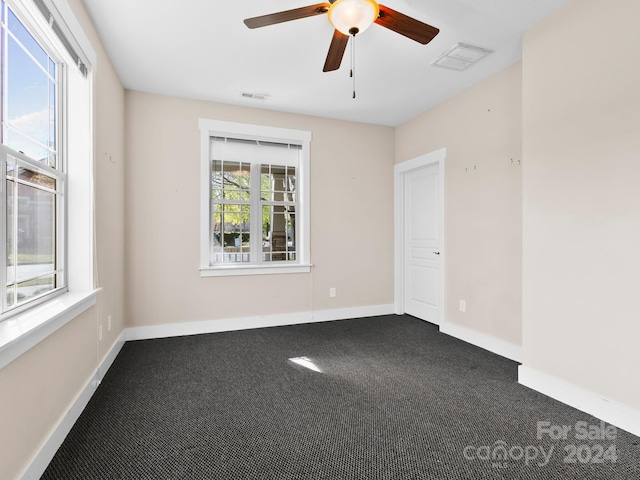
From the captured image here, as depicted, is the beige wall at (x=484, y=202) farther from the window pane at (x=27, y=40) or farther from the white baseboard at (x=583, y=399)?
the window pane at (x=27, y=40)

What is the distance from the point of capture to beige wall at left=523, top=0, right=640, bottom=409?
2.05 metres

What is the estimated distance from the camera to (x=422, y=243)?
4.59 metres

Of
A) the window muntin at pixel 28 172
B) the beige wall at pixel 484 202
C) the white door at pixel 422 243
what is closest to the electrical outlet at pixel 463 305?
the beige wall at pixel 484 202

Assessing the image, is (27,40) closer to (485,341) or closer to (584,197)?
(584,197)

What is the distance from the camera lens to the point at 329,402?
2.36 m

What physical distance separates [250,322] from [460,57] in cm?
352

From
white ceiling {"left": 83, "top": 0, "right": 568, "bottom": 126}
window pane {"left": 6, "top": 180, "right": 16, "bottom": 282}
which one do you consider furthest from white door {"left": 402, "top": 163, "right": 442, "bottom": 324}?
window pane {"left": 6, "top": 180, "right": 16, "bottom": 282}

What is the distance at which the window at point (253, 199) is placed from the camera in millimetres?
4137

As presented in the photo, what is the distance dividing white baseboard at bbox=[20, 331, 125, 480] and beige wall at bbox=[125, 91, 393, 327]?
119 cm

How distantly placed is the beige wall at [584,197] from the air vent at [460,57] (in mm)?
383

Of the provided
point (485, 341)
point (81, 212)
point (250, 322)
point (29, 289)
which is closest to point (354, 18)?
point (81, 212)

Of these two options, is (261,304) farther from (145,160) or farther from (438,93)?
(438,93)

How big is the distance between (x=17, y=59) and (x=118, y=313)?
2373mm

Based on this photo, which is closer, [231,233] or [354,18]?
[354,18]
